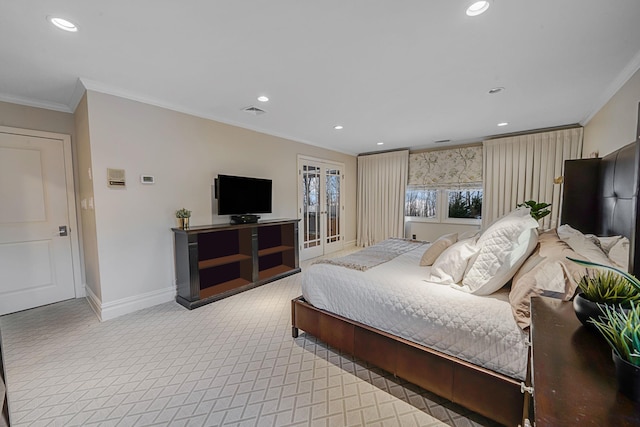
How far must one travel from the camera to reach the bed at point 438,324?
136 centimetres

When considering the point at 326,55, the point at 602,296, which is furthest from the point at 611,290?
the point at 326,55

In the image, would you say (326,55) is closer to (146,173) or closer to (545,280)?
(545,280)

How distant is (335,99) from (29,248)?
404cm

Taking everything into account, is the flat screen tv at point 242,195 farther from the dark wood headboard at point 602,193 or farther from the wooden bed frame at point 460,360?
the dark wood headboard at point 602,193

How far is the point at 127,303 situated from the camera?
2.89 metres

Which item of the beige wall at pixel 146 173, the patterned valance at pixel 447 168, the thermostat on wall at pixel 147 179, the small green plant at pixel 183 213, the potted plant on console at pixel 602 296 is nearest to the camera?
the potted plant on console at pixel 602 296

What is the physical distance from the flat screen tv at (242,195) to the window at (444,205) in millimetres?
3451

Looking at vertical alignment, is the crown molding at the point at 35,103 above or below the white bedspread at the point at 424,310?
above

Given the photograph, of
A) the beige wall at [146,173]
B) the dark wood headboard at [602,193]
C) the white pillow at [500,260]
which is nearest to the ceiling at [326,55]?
the beige wall at [146,173]

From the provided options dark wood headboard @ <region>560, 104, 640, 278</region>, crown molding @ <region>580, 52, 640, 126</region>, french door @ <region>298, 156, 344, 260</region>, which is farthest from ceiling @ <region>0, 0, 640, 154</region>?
french door @ <region>298, 156, 344, 260</region>

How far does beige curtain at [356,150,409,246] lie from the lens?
588cm

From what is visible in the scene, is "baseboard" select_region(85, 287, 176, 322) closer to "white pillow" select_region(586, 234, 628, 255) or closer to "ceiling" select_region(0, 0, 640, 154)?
"ceiling" select_region(0, 0, 640, 154)

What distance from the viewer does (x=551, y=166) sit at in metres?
4.23

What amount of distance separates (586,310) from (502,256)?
74cm
